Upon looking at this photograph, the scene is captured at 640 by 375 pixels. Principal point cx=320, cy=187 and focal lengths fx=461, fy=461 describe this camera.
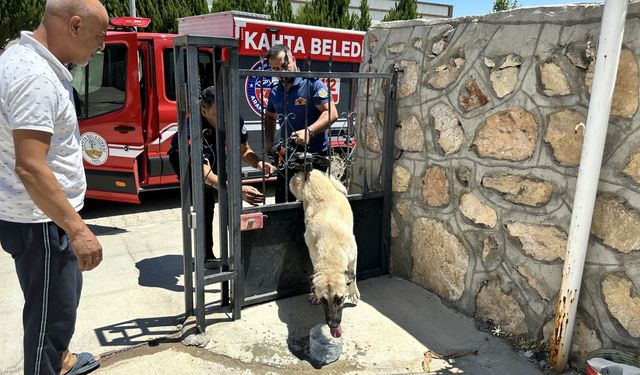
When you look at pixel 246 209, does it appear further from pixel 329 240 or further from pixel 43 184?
pixel 43 184

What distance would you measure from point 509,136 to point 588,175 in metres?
0.65

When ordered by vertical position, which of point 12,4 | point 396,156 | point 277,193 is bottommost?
point 277,193

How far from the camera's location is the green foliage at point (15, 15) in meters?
12.0

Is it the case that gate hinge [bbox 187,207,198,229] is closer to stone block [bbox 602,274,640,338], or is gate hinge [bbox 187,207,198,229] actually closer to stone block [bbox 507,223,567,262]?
stone block [bbox 507,223,567,262]

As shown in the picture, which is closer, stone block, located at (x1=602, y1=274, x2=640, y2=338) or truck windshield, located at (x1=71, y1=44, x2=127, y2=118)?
stone block, located at (x1=602, y1=274, x2=640, y2=338)

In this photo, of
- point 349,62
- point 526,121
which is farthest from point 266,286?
point 349,62

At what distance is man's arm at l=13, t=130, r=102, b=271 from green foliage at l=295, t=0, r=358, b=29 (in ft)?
47.8

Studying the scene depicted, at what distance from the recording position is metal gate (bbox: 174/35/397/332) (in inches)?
116

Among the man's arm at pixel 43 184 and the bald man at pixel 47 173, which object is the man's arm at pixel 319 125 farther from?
the man's arm at pixel 43 184

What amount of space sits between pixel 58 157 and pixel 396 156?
267cm

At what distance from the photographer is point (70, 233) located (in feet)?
6.46

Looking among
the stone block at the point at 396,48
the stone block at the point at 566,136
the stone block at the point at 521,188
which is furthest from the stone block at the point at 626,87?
the stone block at the point at 396,48

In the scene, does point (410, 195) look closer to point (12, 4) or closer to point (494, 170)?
point (494, 170)

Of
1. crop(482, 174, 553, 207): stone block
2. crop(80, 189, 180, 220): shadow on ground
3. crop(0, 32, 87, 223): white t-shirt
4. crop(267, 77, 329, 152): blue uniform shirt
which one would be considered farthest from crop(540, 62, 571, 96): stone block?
crop(80, 189, 180, 220): shadow on ground
